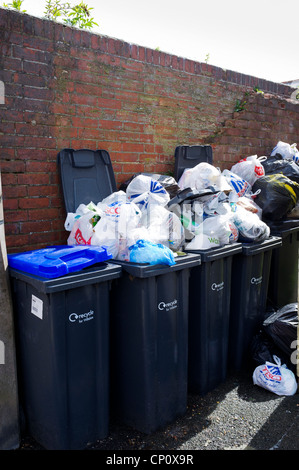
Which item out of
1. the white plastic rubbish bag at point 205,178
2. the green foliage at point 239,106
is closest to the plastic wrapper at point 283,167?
the green foliage at point 239,106

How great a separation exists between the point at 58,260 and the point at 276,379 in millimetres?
1990

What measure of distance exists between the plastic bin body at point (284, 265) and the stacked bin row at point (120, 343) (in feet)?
3.13

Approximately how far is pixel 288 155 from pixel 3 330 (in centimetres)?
418

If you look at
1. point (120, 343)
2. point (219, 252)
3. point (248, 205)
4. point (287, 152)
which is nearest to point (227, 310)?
point (219, 252)

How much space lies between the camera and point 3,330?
238 centimetres

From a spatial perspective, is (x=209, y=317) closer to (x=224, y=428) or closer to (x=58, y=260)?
(x=224, y=428)

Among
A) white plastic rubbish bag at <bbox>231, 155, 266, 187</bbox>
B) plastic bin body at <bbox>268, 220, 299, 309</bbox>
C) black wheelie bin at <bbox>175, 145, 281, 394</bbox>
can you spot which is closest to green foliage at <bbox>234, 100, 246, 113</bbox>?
white plastic rubbish bag at <bbox>231, 155, 266, 187</bbox>

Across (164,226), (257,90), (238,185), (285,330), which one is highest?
(257,90)

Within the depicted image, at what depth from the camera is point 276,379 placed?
3.05m

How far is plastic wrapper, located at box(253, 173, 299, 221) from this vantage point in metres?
3.92

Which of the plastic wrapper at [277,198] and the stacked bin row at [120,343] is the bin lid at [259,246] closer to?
the stacked bin row at [120,343]

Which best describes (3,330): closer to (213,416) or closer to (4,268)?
(4,268)

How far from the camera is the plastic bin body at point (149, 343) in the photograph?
2.45 metres

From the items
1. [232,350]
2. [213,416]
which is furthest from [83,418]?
[232,350]
